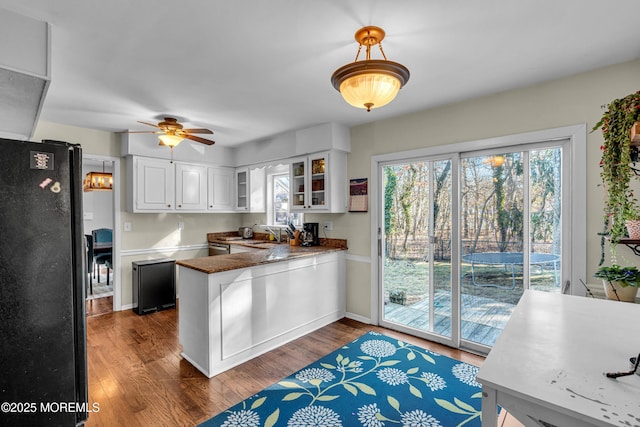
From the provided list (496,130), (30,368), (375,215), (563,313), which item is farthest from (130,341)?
(496,130)

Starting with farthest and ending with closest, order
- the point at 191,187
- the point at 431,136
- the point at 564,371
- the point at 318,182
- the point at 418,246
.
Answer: the point at 191,187 < the point at 318,182 < the point at 418,246 < the point at 431,136 < the point at 564,371

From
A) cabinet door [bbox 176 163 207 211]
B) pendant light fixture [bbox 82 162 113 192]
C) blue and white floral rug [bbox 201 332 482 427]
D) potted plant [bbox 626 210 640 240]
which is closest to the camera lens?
potted plant [bbox 626 210 640 240]

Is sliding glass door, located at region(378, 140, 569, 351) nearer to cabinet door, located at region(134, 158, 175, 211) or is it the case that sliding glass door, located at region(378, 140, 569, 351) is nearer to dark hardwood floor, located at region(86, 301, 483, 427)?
dark hardwood floor, located at region(86, 301, 483, 427)

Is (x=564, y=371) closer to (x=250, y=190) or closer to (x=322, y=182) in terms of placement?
(x=322, y=182)

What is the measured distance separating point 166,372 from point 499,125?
3597 millimetres

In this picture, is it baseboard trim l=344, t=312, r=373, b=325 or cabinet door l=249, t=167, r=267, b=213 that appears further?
cabinet door l=249, t=167, r=267, b=213

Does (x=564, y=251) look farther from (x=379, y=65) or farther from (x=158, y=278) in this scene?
(x=158, y=278)

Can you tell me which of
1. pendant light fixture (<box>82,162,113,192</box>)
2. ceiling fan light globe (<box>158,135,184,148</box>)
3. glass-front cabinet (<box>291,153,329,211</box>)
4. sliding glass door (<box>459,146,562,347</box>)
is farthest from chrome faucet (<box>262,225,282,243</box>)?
sliding glass door (<box>459,146,562,347</box>)

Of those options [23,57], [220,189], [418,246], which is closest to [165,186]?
[220,189]

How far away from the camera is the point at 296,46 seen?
6.37ft

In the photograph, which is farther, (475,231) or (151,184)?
(151,184)

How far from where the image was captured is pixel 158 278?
4160mm

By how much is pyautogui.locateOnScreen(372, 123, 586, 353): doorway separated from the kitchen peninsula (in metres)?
0.83

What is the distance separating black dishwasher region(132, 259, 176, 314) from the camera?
4.00 m
